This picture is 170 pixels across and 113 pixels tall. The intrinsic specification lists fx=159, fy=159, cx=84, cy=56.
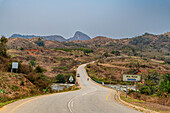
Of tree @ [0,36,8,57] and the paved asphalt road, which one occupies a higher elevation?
tree @ [0,36,8,57]

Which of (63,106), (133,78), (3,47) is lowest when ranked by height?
(63,106)

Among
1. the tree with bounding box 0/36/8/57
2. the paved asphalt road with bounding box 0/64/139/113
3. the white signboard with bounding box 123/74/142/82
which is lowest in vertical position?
the paved asphalt road with bounding box 0/64/139/113

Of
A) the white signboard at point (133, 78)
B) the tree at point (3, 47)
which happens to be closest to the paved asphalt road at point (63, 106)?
the white signboard at point (133, 78)

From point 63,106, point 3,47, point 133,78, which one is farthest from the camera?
point 3,47

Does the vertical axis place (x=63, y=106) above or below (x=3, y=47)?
below

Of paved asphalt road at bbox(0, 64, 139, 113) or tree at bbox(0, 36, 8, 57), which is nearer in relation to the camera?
paved asphalt road at bbox(0, 64, 139, 113)

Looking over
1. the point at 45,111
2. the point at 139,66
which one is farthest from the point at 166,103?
the point at 139,66

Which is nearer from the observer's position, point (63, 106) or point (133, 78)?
point (63, 106)

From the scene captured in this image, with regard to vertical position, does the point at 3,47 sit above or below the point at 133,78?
above

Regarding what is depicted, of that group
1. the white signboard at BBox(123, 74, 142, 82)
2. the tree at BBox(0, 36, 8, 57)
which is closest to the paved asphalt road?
the white signboard at BBox(123, 74, 142, 82)

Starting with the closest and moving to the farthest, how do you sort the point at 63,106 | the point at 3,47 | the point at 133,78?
the point at 63,106 < the point at 133,78 < the point at 3,47

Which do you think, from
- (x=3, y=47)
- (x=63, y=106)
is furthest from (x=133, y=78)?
Answer: (x=3, y=47)

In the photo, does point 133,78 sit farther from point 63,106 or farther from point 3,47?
point 3,47

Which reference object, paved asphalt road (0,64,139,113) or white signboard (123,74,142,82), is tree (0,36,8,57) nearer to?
paved asphalt road (0,64,139,113)
